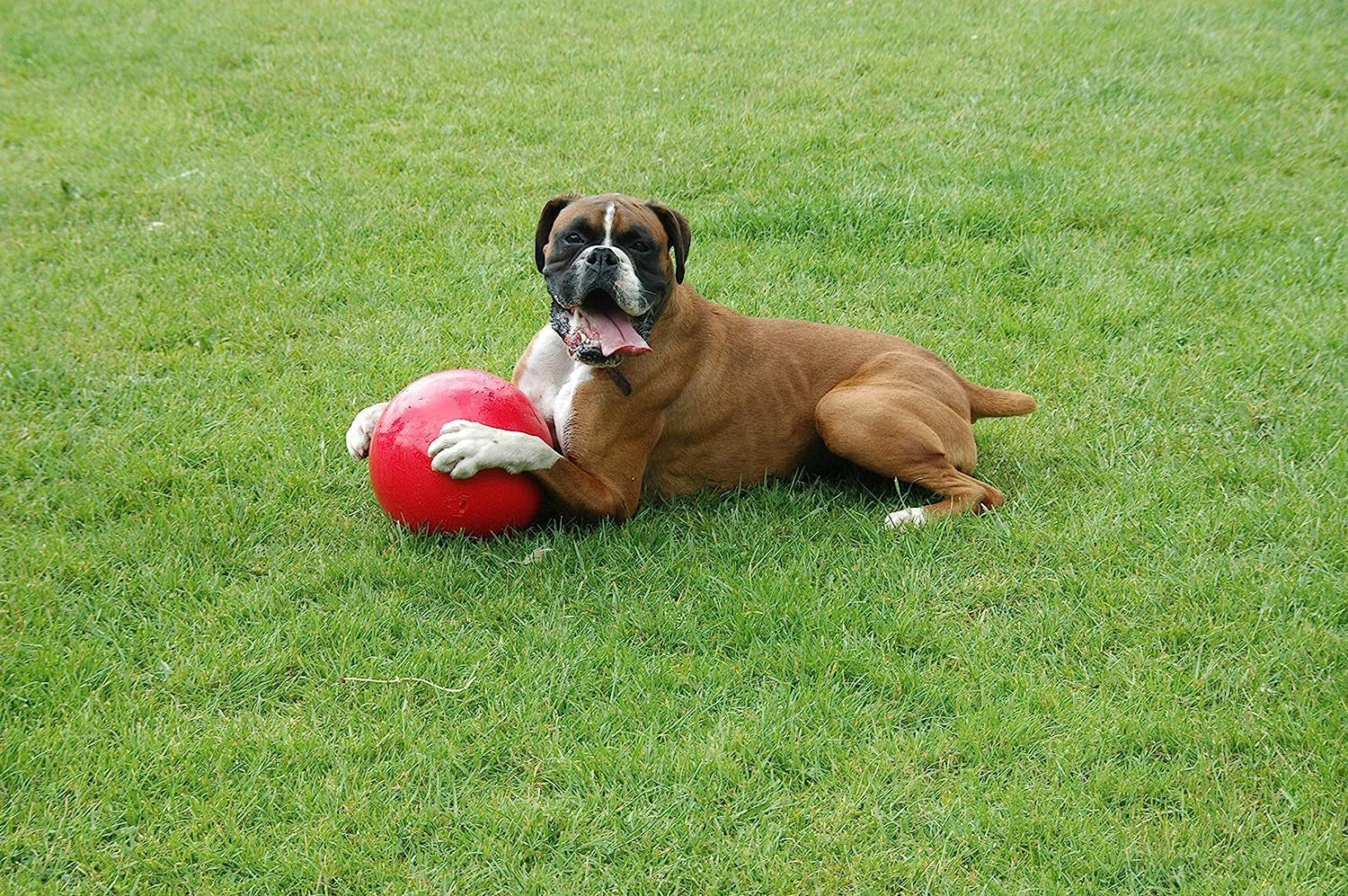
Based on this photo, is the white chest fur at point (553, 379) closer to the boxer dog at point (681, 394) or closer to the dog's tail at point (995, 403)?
the boxer dog at point (681, 394)

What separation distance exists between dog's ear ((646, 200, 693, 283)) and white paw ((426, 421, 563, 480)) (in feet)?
3.42

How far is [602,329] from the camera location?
4.73m

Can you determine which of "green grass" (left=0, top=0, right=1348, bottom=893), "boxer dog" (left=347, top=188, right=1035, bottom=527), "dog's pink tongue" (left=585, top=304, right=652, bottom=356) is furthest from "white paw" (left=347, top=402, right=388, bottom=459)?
"dog's pink tongue" (left=585, top=304, right=652, bottom=356)

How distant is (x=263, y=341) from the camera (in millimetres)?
6395

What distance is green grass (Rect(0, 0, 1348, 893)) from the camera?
3471 mm

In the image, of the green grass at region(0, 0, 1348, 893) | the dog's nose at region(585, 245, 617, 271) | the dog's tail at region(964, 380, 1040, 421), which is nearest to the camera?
the green grass at region(0, 0, 1348, 893)

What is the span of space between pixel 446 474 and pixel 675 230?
1.40 m

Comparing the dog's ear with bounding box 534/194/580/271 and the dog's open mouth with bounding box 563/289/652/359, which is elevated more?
the dog's ear with bounding box 534/194/580/271

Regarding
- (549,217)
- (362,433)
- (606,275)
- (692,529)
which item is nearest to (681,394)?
(692,529)

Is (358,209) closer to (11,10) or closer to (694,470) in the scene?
(694,470)

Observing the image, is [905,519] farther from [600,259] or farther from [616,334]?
[600,259]

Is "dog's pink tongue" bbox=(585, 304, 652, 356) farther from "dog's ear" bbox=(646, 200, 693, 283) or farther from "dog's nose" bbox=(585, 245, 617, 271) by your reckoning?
"dog's ear" bbox=(646, 200, 693, 283)

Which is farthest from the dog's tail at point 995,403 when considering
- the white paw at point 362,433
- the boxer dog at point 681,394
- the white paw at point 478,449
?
the white paw at point 362,433

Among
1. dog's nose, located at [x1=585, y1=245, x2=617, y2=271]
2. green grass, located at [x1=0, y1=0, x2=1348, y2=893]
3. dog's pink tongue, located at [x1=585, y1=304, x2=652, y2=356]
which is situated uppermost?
dog's nose, located at [x1=585, y1=245, x2=617, y2=271]
